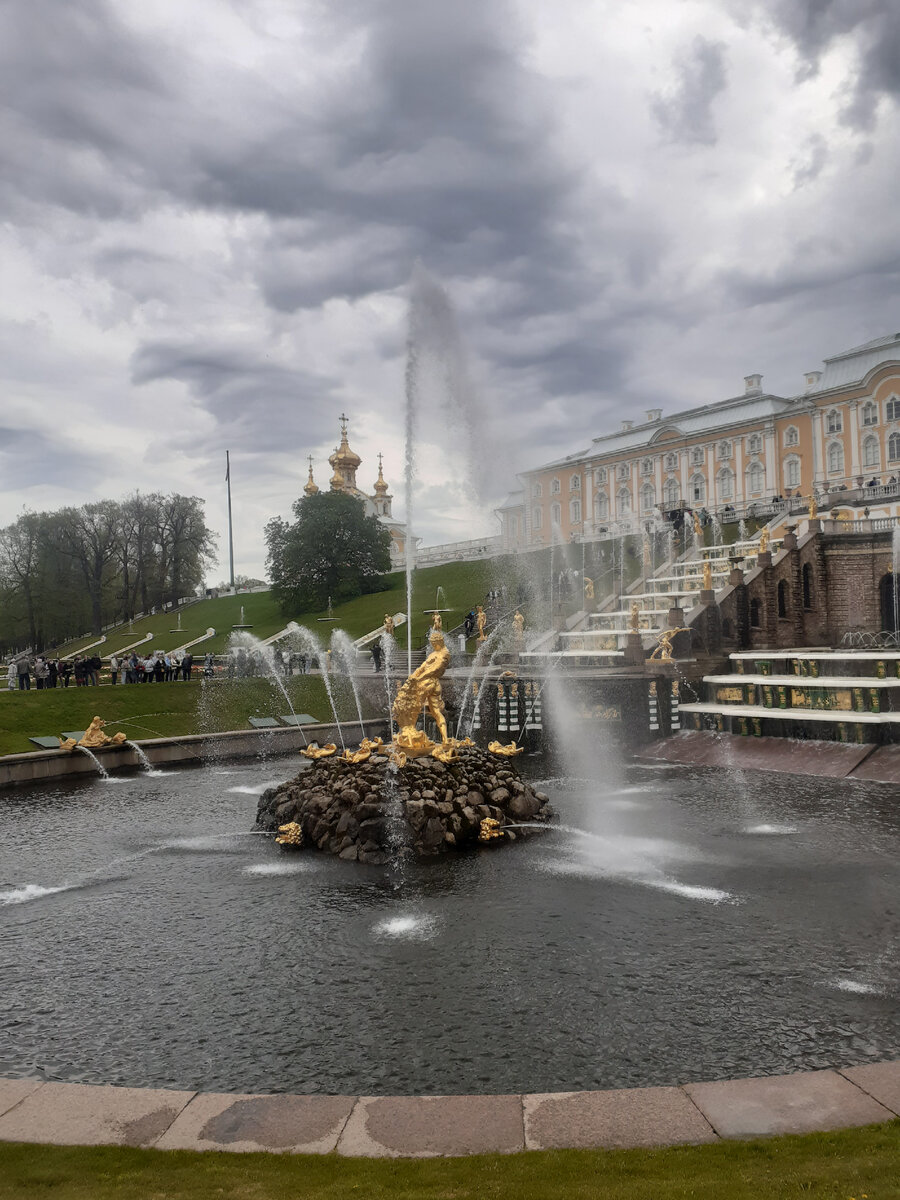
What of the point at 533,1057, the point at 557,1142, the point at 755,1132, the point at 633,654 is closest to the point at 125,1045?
the point at 533,1057

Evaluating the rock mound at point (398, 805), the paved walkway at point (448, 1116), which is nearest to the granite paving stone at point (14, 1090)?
the paved walkway at point (448, 1116)

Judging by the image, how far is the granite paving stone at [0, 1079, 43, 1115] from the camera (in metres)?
6.14

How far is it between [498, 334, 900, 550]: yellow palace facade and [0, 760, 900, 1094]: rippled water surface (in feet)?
137

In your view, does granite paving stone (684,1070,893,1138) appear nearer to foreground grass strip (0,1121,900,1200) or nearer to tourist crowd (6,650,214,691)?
foreground grass strip (0,1121,900,1200)

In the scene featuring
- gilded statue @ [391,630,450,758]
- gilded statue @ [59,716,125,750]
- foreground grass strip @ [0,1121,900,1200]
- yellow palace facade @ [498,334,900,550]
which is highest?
yellow palace facade @ [498,334,900,550]

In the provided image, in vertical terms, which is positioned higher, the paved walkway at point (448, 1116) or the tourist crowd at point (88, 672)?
the tourist crowd at point (88, 672)

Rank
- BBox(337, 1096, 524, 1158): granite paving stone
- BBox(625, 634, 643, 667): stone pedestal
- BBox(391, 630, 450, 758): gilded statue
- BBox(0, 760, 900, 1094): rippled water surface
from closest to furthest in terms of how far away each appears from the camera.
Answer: BBox(337, 1096, 524, 1158): granite paving stone → BBox(0, 760, 900, 1094): rippled water surface → BBox(391, 630, 450, 758): gilded statue → BBox(625, 634, 643, 667): stone pedestal

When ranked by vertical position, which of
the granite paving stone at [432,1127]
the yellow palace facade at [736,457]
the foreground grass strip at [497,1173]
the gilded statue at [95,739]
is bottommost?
the granite paving stone at [432,1127]

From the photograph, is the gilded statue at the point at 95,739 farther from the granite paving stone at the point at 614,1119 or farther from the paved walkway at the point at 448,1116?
the granite paving stone at the point at 614,1119

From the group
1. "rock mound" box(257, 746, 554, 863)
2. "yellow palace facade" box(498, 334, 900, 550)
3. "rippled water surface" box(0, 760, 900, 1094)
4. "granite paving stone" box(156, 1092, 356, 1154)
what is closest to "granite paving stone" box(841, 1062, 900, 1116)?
"rippled water surface" box(0, 760, 900, 1094)

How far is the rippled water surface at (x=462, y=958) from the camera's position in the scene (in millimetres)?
7215

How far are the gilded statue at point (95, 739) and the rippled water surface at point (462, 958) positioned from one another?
901 centimetres

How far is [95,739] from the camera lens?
25047 millimetres

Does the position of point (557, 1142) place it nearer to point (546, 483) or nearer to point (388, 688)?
point (388, 688)
